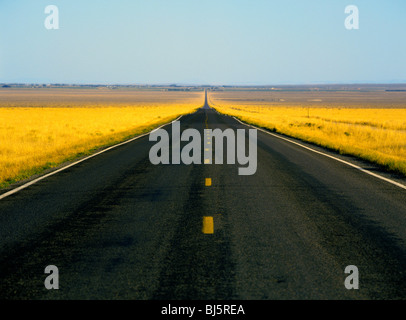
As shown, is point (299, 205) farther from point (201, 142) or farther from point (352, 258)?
point (201, 142)

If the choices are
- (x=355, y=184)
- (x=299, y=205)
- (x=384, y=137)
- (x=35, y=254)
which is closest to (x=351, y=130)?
(x=384, y=137)

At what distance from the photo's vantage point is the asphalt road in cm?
450

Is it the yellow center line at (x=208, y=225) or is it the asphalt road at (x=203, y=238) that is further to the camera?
the yellow center line at (x=208, y=225)

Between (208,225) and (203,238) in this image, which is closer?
(203,238)

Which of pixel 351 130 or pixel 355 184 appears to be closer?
pixel 355 184

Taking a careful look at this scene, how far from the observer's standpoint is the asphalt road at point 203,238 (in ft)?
14.8

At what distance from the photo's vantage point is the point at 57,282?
15.1 feet

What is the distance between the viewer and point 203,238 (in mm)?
6113

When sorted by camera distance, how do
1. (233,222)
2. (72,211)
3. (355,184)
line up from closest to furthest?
(233,222), (72,211), (355,184)

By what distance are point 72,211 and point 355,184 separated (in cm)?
653

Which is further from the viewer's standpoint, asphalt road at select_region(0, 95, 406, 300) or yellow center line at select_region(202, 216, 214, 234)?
yellow center line at select_region(202, 216, 214, 234)
